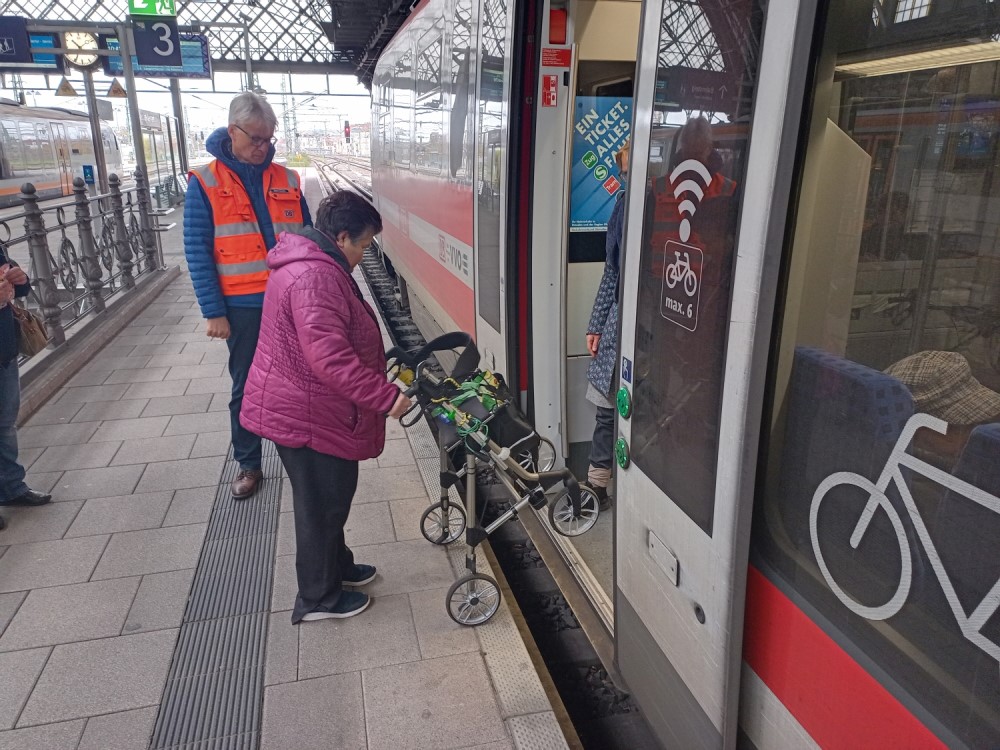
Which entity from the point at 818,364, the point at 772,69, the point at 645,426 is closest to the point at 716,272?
the point at 818,364

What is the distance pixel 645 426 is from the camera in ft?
6.25

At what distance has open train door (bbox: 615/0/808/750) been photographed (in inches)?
55.2

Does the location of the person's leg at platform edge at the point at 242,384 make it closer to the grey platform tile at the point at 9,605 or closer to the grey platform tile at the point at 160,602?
the grey platform tile at the point at 160,602

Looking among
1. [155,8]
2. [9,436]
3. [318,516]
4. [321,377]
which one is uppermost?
[155,8]

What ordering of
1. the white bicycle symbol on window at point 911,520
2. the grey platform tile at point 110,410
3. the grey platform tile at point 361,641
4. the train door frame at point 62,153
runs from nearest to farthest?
the white bicycle symbol on window at point 911,520
the grey platform tile at point 361,641
the grey platform tile at point 110,410
the train door frame at point 62,153

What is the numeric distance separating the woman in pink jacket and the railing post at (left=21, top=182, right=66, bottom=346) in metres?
4.55

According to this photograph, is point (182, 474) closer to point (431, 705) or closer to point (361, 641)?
point (361, 641)

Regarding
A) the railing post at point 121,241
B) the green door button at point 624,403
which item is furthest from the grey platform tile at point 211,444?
the railing post at point 121,241

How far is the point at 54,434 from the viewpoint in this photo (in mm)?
5027

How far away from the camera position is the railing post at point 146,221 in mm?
10211

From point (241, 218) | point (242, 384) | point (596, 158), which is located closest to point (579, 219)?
point (596, 158)

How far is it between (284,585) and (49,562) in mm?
1165

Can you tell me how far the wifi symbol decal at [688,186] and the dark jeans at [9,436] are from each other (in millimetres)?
3615

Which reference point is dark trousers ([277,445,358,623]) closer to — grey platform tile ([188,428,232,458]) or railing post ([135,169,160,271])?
grey platform tile ([188,428,232,458])
